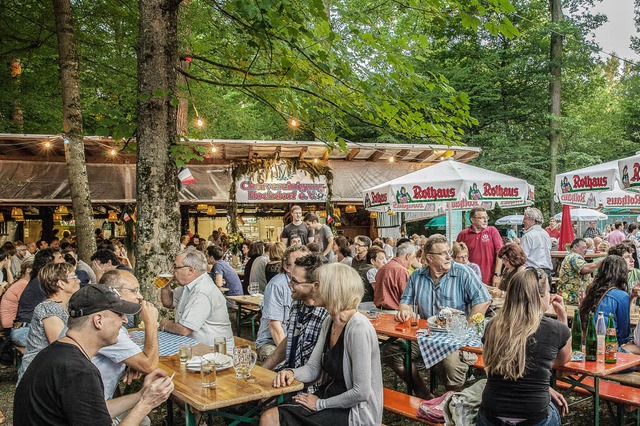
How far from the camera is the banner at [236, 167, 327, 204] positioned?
15.1 m

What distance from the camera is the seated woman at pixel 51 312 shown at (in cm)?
418

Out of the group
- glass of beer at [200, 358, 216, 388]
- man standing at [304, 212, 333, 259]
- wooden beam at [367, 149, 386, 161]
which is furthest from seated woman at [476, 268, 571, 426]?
wooden beam at [367, 149, 386, 161]

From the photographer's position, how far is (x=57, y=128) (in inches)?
575

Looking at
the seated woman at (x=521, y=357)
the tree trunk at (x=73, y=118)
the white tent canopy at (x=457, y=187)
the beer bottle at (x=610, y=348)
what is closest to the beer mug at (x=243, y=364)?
the seated woman at (x=521, y=357)

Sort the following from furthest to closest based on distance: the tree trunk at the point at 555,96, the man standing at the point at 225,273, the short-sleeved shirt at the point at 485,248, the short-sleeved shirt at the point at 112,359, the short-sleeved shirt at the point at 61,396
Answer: the tree trunk at the point at 555,96
the man standing at the point at 225,273
the short-sleeved shirt at the point at 485,248
the short-sleeved shirt at the point at 112,359
the short-sleeved shirt at the point at 61,396

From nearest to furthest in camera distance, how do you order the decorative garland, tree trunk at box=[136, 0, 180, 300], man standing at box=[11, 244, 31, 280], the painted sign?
tree trunk at box=[136, 0, 180, 300] < man standing at box=[11, 244, 31, 280] < the decorative garland < the painted sign

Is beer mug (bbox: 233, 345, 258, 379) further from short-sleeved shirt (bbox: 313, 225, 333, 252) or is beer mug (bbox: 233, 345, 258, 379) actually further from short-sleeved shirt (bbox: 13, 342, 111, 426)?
short-sleeved shirt (bbox: 313, 225, 333, 252)

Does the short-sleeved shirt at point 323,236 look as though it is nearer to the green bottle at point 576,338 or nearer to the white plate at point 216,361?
the green bottle at point 576,338

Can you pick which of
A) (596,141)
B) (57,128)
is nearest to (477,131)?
(596,141)

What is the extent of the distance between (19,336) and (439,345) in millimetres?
4555

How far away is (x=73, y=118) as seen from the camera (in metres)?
8.30

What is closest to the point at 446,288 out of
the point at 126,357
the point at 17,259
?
the point at 126,357

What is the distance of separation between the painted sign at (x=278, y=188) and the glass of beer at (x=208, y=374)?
11.8 meters

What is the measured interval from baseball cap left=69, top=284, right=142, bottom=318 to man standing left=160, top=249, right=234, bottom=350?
2.00 meters
